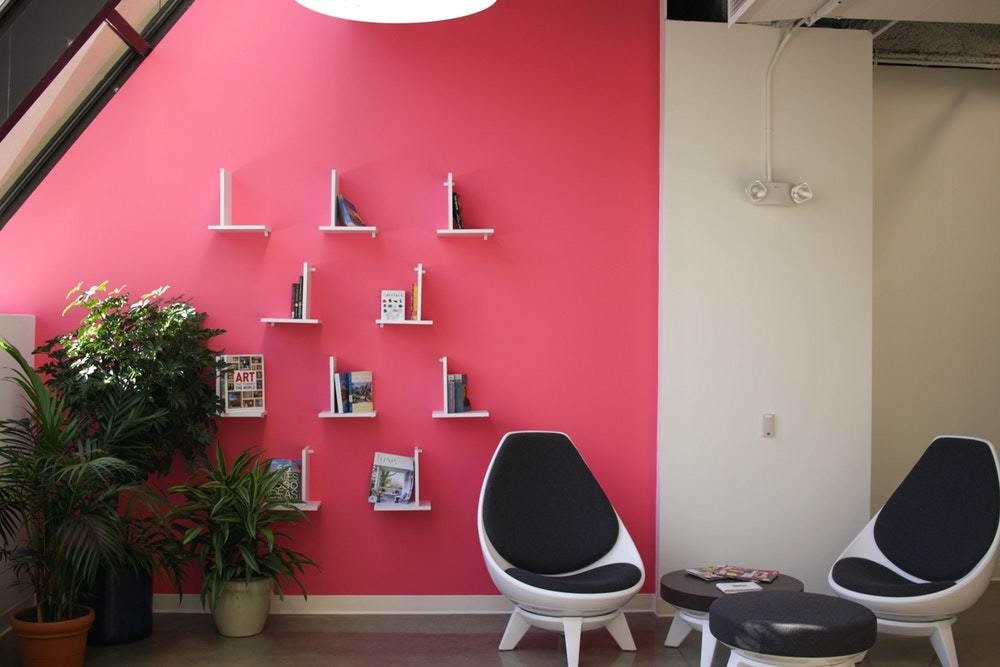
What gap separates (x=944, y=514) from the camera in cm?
482

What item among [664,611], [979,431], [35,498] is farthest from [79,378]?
[979,431]

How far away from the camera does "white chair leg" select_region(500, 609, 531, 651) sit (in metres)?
4.78

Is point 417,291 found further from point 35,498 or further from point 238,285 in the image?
point 35,498

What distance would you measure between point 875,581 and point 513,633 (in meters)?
1.74

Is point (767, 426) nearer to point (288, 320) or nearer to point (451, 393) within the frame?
point (451, 393)

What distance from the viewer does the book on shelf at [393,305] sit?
5285 millimetres

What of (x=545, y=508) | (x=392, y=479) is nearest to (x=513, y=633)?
(x=545, y=508)

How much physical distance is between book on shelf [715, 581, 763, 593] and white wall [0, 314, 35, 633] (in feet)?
11.5

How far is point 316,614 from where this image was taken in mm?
5312

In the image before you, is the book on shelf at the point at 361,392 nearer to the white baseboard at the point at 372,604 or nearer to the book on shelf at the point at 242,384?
the book on shelf at the point at 242,384

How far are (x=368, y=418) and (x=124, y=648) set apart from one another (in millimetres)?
1660

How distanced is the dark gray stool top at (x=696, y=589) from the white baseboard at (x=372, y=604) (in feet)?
2.65

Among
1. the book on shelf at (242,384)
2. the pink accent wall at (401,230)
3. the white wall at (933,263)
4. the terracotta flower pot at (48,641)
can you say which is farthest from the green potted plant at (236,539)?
the white wall at (933,263)

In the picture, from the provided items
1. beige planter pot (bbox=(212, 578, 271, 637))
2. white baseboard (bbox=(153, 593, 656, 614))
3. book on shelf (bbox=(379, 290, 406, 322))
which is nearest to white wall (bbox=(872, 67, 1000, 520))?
white baseboard (bbox=(153, 593, 656, 614))
